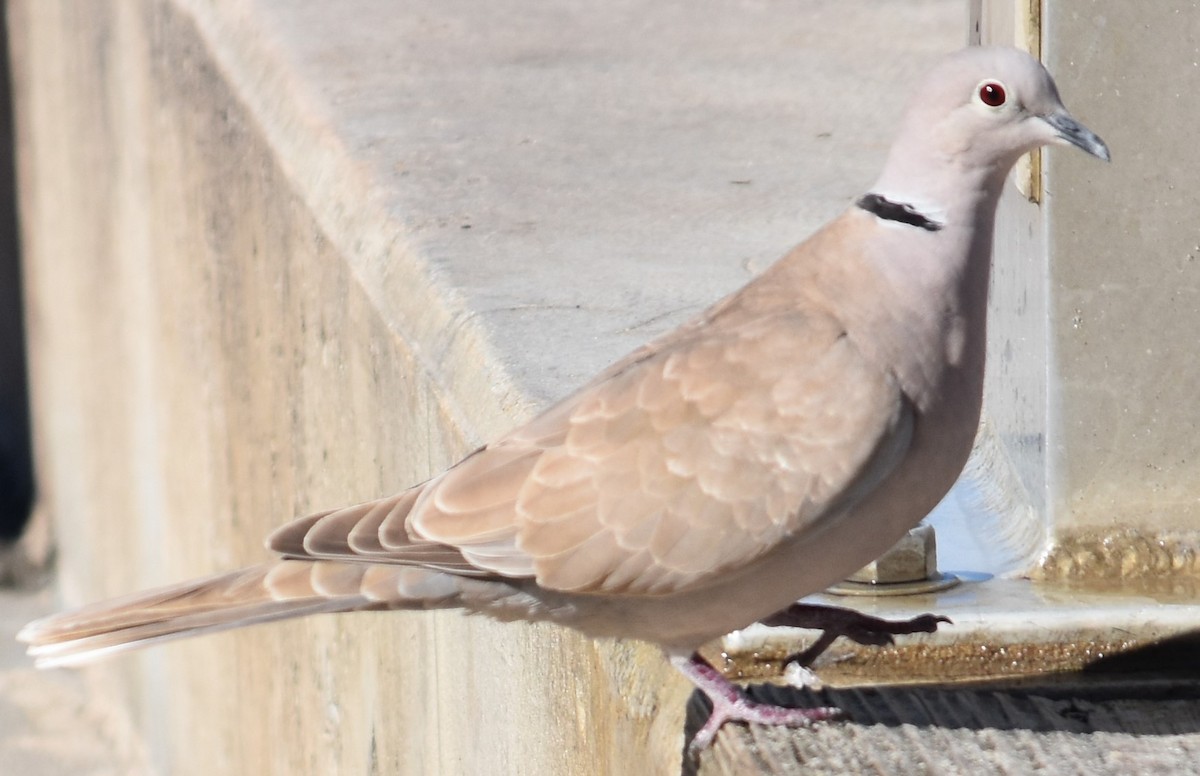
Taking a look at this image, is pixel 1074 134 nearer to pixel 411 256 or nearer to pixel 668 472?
pixel 668 472

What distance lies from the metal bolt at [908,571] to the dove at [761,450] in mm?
305

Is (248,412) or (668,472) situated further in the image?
(248,412)

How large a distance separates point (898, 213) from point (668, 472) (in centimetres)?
46

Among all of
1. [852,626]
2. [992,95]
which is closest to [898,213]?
[992,95]

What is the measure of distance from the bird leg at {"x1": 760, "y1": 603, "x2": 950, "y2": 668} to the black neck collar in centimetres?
53

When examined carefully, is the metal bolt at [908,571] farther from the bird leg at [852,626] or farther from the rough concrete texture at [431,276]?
the rough concrete texture at [431,276]

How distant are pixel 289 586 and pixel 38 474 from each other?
8786 millimetres

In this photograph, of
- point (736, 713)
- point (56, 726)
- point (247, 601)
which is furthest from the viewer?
point (56, 726)

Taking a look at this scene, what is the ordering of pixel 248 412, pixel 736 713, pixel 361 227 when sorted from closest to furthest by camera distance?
1. pixel 736 713
2. pixel 361 227
3. pixel 248 412

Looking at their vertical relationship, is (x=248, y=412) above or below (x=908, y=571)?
above

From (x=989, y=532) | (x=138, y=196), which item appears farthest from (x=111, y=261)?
(x=989, y=532)

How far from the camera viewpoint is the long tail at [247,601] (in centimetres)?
252

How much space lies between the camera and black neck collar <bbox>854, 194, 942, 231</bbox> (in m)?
2.36

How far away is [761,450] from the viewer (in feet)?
7.57
